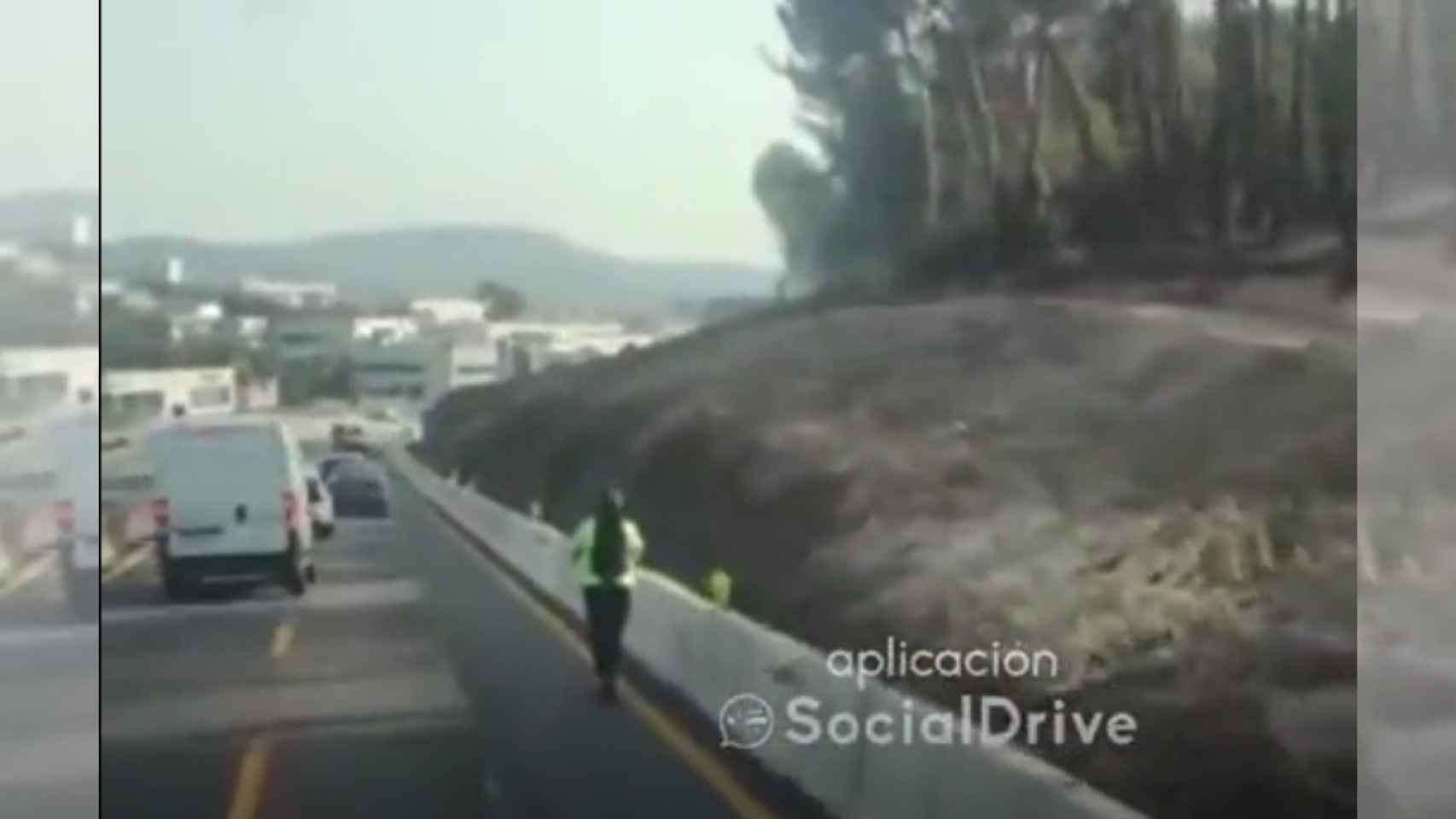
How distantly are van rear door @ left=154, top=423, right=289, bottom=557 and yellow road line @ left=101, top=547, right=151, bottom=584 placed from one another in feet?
0.27

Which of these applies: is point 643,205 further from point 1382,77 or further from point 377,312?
point 1382,77

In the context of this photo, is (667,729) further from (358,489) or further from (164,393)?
(164,393)

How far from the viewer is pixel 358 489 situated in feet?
15.7

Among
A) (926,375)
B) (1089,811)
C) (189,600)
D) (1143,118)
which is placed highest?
(1143,118)

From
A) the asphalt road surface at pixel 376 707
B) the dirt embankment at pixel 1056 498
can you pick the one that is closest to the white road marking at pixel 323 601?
the asphalt road surface at pixel 376 707

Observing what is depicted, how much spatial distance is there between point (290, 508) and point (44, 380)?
0.42 metres

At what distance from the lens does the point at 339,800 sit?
4.71 meters

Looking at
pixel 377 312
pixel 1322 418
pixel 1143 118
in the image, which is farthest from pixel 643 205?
pixel 1322 418

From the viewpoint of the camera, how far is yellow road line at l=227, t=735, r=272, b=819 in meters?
4.67

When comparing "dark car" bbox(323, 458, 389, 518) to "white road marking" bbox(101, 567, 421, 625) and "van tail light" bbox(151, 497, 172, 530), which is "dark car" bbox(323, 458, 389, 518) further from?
"van tail light" bbox(151, 497, 172, 530)

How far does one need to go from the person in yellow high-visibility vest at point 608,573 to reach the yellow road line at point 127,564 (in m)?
0.66

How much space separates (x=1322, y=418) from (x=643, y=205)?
1105 millimetres

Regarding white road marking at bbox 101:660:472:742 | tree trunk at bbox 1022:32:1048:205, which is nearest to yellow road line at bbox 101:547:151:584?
white road marking at bbox 101:660:472:742

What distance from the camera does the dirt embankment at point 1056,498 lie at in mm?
4766
